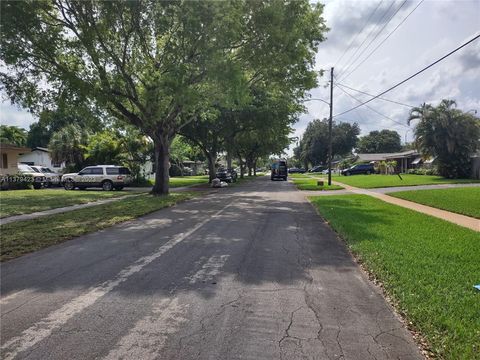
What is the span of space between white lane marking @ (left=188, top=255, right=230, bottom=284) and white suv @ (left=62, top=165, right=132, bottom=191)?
936 inches

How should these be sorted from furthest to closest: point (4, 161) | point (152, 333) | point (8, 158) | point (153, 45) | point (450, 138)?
point (450, 138)
point (8, 158)
point (4, 161)
point (153, 45)
point (152, 333)

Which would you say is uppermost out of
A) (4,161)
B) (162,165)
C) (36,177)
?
(4,161)

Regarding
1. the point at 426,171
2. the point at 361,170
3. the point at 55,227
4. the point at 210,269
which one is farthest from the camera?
the point at 361,170

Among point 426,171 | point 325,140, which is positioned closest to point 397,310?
point 426,171

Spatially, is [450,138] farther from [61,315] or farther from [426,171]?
[61,315]

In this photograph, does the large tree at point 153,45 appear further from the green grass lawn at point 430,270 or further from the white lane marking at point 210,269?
the white lane marking at point 210,269

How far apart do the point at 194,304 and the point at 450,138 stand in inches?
1507

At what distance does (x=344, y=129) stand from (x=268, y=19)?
95.7m

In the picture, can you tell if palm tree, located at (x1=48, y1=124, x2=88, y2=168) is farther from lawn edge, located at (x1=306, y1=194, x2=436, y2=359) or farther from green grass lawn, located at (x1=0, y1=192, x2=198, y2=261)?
lawn edge, located at (x1=306, y1=194, x2=436, y2=359)

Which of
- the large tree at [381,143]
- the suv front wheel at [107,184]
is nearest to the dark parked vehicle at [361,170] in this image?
the suv front wheel at [107,184]

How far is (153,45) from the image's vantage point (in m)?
22.9

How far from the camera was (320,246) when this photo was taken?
9.22 m

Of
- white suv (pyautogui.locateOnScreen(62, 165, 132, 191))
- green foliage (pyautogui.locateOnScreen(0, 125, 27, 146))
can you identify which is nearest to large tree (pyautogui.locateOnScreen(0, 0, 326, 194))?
white suv (pyautogui.locateOnScreen(62, 165, 132, 191))

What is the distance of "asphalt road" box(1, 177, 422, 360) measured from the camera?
13.3ft
